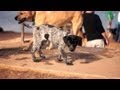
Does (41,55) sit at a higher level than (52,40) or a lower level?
lower

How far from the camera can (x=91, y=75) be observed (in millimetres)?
3850

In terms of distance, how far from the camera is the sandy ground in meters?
3.85

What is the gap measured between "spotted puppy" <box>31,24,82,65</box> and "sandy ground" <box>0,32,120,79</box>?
0.06m

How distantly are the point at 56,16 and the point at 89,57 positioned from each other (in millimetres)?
671

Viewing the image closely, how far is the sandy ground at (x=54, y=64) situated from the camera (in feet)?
12.6

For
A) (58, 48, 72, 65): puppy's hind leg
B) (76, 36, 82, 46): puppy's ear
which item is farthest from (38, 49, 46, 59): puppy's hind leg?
(76, 36, 82, 46): puppy's ear

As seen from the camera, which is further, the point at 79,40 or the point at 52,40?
the point at 79,40

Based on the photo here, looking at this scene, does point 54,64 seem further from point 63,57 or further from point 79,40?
point 79,40

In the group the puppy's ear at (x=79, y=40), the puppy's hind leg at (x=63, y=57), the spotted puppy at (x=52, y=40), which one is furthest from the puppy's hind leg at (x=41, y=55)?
the puppy's ear at (x=79, y=40)

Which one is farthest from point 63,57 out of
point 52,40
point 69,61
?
point 52,40

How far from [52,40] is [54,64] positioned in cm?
30

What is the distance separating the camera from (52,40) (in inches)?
154

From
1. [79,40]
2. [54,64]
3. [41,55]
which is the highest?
[79,40]
